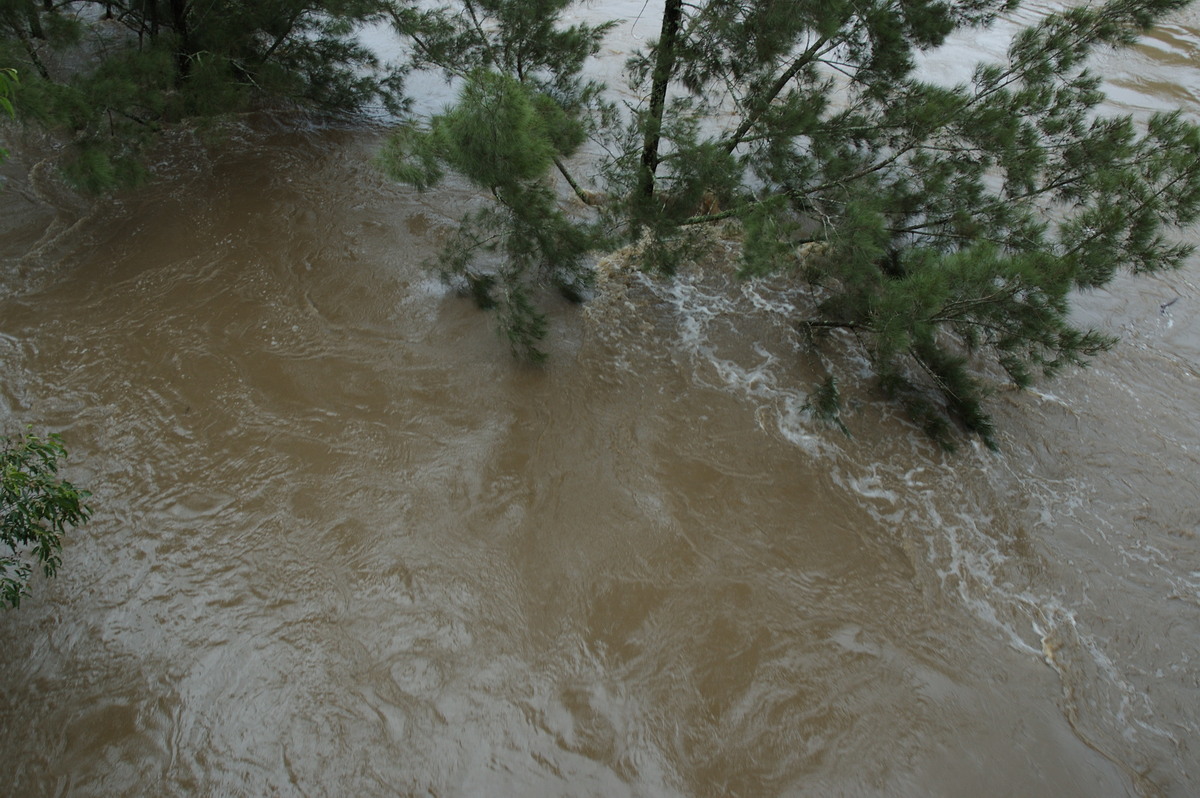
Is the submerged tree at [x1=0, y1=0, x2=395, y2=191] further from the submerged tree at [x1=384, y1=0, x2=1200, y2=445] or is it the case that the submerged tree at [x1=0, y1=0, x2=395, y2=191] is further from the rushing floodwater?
the submerged tree at [x1=384, y1=0, x2=1200, y2=445]

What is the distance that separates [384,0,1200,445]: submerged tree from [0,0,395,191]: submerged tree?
2.58 metres

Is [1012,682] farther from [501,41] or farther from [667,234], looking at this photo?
[501,41]

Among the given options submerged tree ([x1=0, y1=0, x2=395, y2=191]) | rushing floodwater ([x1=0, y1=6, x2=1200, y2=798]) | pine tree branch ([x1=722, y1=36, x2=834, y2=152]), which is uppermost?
pine tree branch ([x1=722, y1=36, x2=834, y2=152])

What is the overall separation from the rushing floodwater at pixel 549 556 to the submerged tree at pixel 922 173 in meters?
0.90

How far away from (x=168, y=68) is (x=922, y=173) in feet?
19.1

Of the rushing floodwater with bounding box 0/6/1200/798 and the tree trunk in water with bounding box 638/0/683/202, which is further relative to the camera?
the tree trunk in water with bounding box 638/0/683/202

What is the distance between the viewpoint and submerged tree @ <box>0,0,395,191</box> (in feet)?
15.2

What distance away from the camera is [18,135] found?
661 cm

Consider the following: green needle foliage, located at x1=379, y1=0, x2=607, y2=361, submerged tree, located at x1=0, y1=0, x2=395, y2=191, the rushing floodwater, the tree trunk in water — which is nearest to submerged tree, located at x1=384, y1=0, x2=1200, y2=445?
the tree trunk in water

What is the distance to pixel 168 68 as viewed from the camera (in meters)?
5.24

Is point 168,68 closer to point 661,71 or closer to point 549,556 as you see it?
point 661,71

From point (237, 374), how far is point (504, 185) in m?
2.32

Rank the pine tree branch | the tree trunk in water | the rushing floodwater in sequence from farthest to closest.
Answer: the tree trunk in water
the pine tree branch
the rushing floodwater

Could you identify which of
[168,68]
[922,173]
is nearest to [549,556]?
[922,173]
